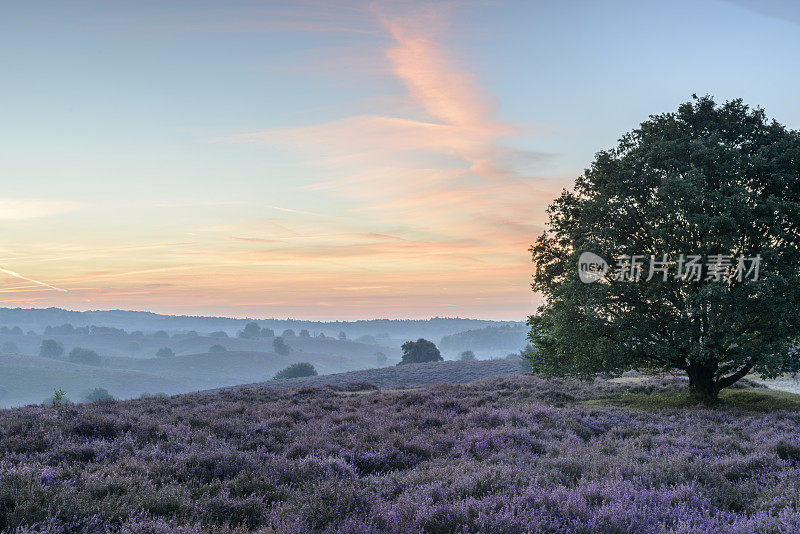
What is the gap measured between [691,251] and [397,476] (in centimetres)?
1447

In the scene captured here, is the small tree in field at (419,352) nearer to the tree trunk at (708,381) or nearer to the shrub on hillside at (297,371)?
the shrub on hillside at (297,371)

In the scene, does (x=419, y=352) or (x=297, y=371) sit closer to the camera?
(x=419, y=352)

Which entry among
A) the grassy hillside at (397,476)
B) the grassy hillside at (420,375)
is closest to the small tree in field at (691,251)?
the grassy hillside at (397,476)

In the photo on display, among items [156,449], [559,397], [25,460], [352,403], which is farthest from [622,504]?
[559,397]

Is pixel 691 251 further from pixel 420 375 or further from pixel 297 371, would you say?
pixel 297 371

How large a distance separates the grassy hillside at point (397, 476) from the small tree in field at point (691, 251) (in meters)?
4.04

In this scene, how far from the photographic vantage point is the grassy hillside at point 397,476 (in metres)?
4.61

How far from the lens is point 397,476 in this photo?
→ 6.69 m

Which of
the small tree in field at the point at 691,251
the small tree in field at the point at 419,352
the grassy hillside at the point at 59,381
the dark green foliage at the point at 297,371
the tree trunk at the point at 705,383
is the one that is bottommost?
the grassy hillside at the point at 59,381

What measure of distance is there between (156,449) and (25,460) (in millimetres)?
1888

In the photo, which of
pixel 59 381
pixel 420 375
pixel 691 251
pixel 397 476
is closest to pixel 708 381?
pixel 691 251

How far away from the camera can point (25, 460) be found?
704 cm

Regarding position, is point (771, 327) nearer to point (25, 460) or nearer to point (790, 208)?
point (790, 208)

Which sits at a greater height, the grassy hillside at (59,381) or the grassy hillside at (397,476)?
the grassy hillside at (397,476)
